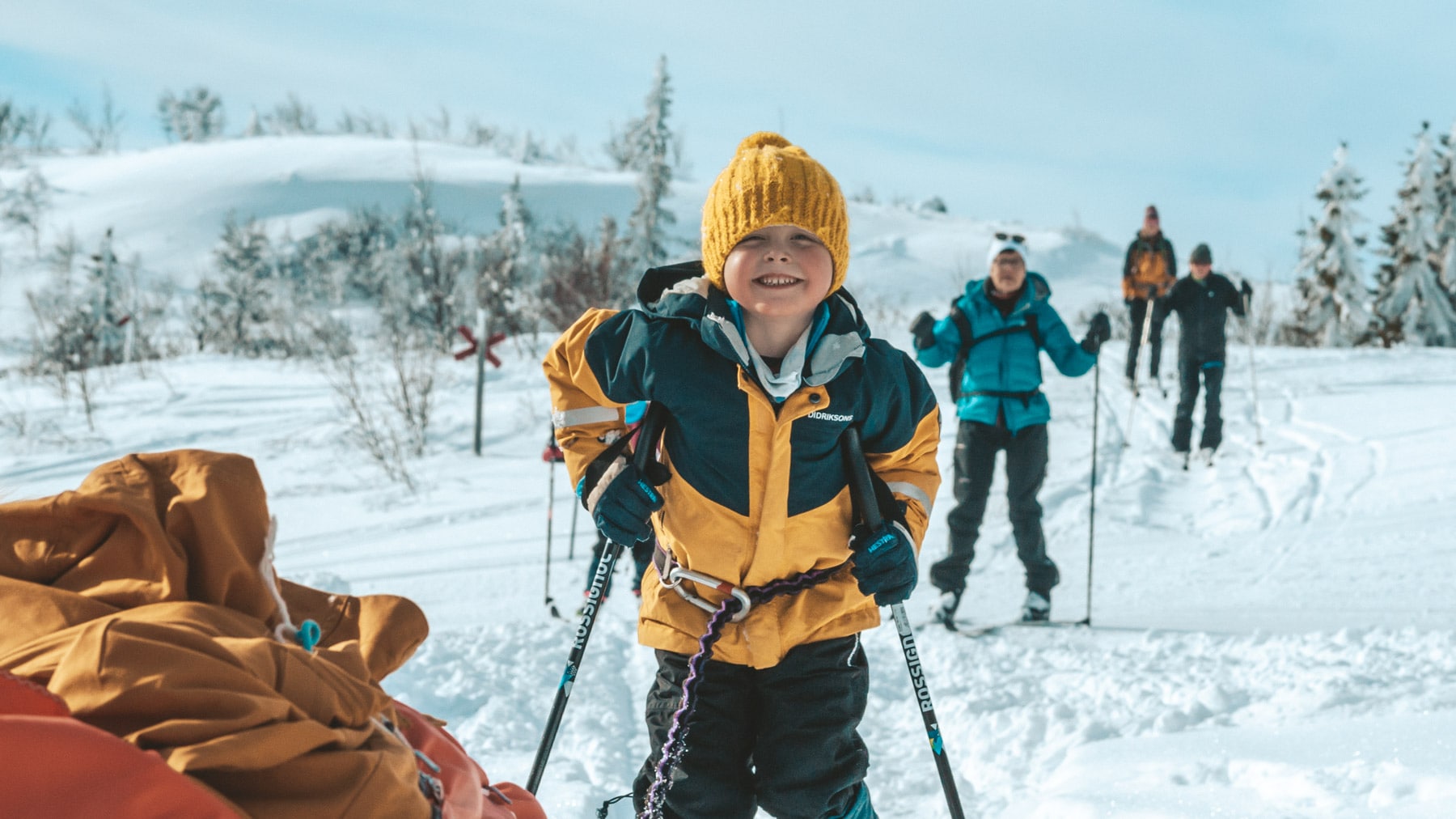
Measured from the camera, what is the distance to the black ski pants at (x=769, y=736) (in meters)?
2.42

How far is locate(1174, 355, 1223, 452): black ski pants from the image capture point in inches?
394

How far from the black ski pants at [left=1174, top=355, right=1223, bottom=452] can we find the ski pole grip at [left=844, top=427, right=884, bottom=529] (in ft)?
28.3

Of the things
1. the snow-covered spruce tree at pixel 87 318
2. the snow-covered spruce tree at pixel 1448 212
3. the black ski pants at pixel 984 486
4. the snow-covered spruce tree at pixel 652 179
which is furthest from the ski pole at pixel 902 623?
the snow-covered spruce tree at pixel 1448 212

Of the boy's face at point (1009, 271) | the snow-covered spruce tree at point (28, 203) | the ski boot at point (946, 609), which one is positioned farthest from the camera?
the snow-covered spruce tree at point (28, 203)

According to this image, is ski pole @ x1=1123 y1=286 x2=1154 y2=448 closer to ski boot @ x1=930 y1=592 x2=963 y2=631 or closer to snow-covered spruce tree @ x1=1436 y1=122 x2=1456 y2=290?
ski boot @ x1=930 y1=592 x2=963 y2=631

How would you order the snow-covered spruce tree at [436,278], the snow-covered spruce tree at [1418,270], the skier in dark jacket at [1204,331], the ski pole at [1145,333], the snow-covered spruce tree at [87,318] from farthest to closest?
1. the snow-covered spruce tree at [1418,270]
2. the snow-covered spruce tree at [436,278]
3. the snow-covered spruce tree at [87,318]
4. the ski pole at [1145,333]
5. the skier in dark jacket at [1204,331]

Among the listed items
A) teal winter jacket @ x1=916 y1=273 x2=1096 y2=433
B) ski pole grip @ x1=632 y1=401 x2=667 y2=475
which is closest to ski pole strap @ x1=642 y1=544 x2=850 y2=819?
ski pole grip @ x1=632 y1=401 x2=667 y2=475

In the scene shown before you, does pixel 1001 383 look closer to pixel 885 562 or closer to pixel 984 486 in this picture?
pixel 984 486

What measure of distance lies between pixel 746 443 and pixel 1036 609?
12.1 feet

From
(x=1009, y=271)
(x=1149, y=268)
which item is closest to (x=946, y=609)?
(x=1009, y=271)

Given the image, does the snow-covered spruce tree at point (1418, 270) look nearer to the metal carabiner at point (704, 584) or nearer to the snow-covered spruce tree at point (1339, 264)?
the snow-covered spruce tree at point (1339, 264)

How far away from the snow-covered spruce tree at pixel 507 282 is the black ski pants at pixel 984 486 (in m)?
15.4

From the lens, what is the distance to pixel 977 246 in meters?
66.6

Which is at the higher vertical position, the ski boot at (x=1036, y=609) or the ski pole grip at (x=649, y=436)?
the ski pole grip at (x=649, y=436)
